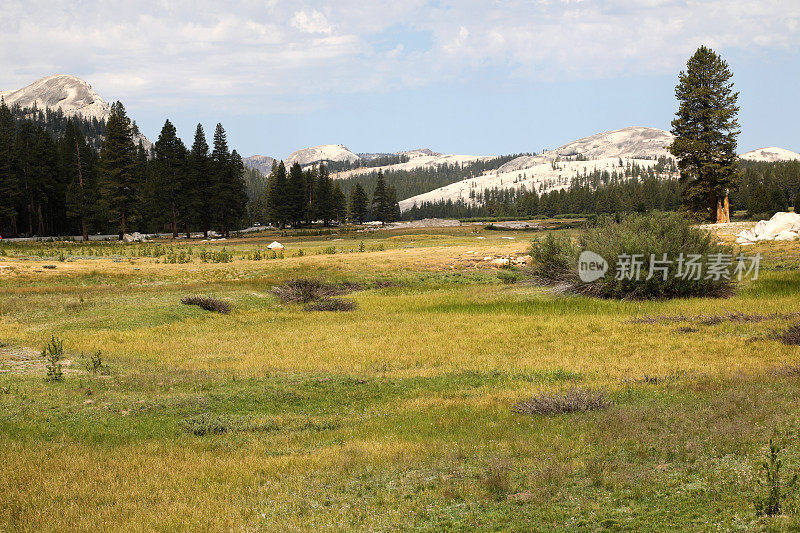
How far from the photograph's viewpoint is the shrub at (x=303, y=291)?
30.1m

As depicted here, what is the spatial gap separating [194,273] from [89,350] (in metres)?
21.6

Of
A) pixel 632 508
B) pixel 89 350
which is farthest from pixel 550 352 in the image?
pixel 89 350

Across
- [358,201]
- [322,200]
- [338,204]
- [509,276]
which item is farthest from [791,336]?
[358,201]

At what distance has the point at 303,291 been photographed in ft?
100

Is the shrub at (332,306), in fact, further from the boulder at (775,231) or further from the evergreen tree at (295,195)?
the evergreen tree at (295,195)

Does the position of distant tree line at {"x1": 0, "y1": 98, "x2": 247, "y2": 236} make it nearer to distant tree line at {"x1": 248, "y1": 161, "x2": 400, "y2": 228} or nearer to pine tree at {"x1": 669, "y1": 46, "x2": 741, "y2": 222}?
distant tree line at {"x1": 248, "y1": 161, "x2": 400, "y2": 228}

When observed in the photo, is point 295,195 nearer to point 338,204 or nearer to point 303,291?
point 338,204

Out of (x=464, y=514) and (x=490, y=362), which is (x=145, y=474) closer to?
(x=464, y=514)

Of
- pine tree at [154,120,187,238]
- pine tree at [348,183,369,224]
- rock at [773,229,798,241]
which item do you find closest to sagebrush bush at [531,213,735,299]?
rock at [773,229,798,241]

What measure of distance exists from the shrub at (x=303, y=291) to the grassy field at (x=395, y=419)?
15.0 feet

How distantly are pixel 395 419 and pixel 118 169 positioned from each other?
73770mm

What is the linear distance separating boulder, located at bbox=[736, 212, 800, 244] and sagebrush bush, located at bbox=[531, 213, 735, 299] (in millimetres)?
19289

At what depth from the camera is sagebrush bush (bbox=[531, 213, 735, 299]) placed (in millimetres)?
26000

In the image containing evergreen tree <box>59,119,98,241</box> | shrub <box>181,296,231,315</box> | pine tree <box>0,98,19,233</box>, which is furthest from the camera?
evergreen tree <box>59,119,98,241</box>
